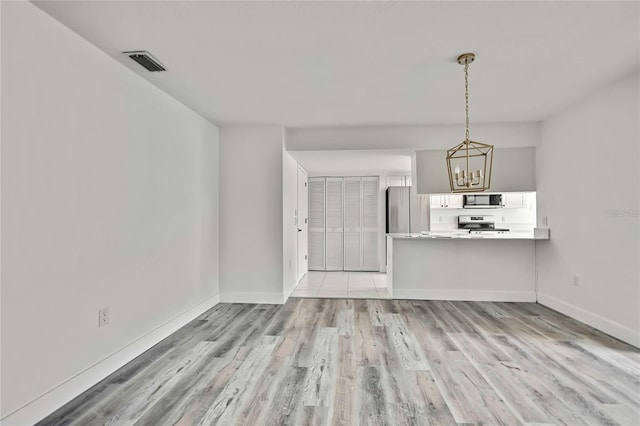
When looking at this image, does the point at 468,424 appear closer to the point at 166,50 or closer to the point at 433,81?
the point at 433,81

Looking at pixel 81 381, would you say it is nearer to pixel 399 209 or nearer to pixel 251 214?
pixel 251 214

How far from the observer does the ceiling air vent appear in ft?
8.17

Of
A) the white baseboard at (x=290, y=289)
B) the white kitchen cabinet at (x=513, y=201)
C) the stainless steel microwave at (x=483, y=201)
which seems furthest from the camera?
the white kitchen cabinet at (x=513, y=201)

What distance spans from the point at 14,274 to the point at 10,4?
143 cm

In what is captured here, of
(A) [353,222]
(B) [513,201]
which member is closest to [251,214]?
(A) [353,222]

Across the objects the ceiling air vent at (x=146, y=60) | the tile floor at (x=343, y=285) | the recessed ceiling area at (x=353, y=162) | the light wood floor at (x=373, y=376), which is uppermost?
the ceiling air vent at (x=146, y=60)

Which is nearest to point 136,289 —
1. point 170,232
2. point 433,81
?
point 170,232

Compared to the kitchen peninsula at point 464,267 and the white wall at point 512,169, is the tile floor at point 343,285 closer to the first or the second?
the kitchen peninsula at point 464,267

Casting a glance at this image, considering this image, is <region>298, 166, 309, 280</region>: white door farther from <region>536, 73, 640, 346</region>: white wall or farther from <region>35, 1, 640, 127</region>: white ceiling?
<region>536, 73, 640, 346</region>: white wall

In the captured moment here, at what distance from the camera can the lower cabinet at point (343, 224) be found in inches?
283

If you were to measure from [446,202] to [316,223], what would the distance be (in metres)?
2.71

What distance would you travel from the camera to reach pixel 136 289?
2.80 m

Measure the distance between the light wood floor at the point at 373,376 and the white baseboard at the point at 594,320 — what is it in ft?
0.33

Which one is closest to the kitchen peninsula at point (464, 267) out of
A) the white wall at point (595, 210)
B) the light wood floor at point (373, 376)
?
the white wall at point (595, 210)
